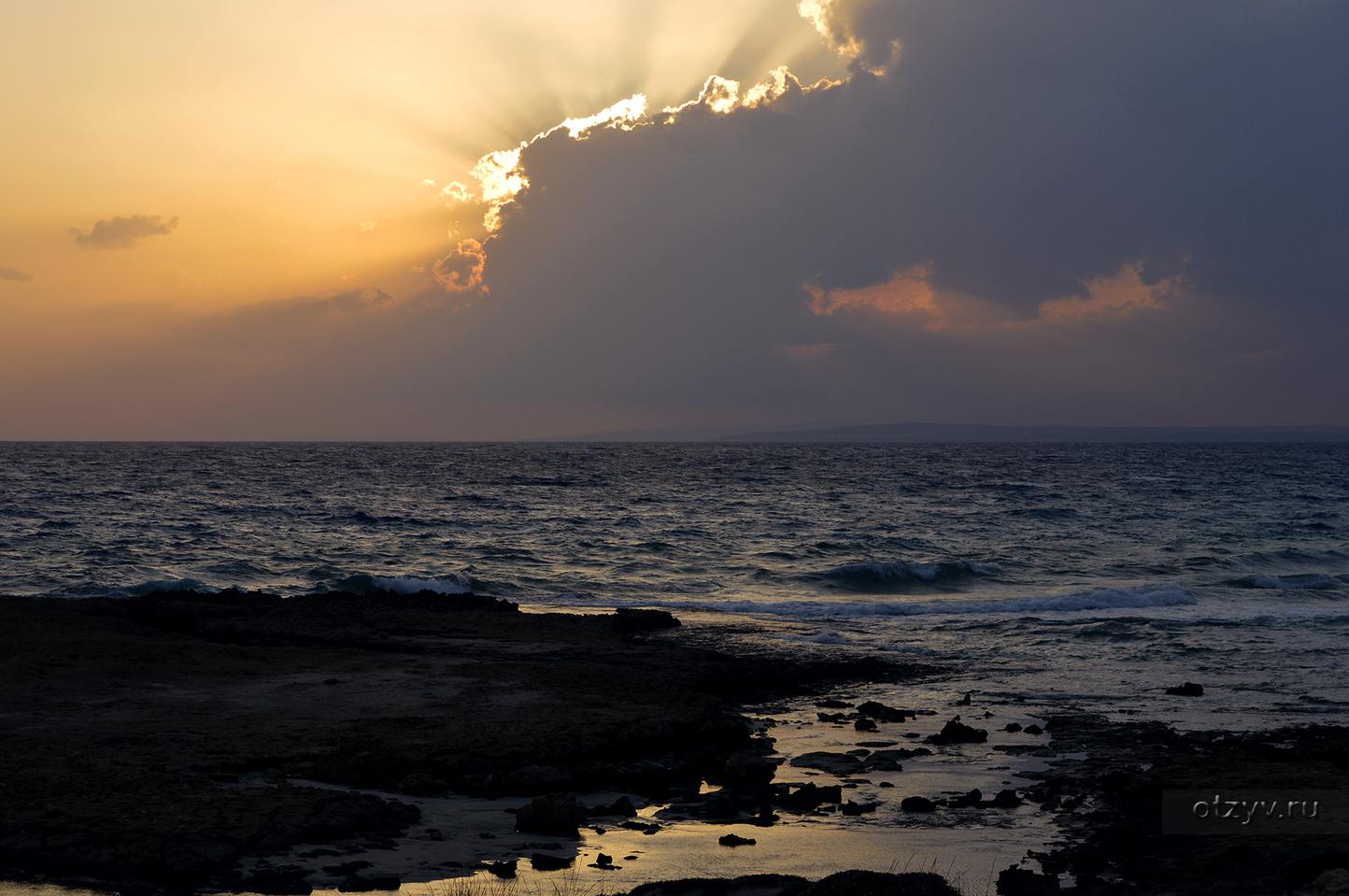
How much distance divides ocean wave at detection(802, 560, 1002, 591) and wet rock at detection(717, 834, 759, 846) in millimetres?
25562

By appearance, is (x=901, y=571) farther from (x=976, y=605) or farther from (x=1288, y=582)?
(x=1288, y=582)

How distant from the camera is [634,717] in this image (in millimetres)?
14094

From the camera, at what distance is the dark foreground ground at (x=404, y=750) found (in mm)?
8586

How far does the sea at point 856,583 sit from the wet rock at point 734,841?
13 centimetres

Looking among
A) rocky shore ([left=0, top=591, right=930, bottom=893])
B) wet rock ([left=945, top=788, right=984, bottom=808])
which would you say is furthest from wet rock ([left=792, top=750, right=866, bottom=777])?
wet rock ([left=945, top=788, right=984, bottom=808])

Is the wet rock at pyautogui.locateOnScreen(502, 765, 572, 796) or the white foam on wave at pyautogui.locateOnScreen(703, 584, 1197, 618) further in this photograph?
the white foam on wave at pyautogui.locateOnScreen(703, 584, 1197, 618)

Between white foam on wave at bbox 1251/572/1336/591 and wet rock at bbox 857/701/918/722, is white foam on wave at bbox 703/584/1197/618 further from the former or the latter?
wet rock at bbox 857/701/918/722

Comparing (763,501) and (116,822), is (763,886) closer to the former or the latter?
(116,822)

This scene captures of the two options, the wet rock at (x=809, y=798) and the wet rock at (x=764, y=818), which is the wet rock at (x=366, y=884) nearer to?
the wet rock at (x=764, y=818)

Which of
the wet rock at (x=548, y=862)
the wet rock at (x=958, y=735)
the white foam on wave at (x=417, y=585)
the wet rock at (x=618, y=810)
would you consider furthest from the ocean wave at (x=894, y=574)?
the wet rock at (x=548, y=862)

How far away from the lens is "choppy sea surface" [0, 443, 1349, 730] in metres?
21.3

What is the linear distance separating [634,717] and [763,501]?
51.6 metres

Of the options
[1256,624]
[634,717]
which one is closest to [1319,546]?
[1256,624]

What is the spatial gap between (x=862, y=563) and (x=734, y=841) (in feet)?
92.1
